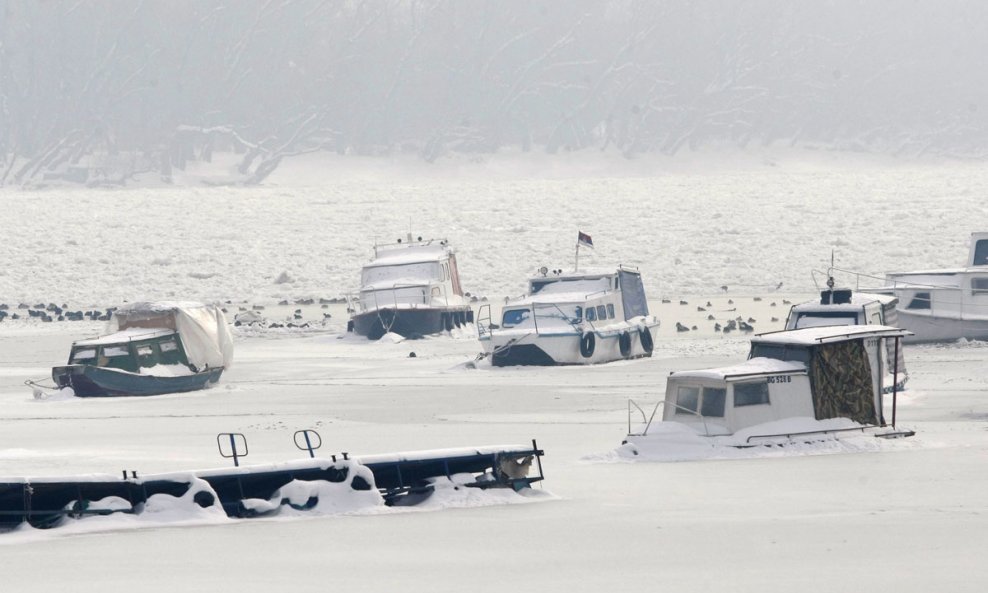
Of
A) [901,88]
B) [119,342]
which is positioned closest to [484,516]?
[119,342]

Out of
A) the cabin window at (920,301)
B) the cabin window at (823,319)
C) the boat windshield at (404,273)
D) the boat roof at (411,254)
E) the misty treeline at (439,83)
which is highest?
the misty treeline at (439,83)

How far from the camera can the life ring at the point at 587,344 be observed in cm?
3862

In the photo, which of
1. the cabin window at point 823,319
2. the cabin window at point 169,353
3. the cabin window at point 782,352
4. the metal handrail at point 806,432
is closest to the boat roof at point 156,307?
the cabin window at point 169,353

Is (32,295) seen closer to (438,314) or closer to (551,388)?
(438,314)

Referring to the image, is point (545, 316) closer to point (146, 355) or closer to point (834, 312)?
point (834, 312)

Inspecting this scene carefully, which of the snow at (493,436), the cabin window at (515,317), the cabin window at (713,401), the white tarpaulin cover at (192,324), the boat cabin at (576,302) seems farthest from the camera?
the cabin window at (515,317)

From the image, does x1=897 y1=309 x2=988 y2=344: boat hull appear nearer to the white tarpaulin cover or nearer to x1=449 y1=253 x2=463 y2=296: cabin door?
x1=449 y1=253 x2=463 y2=296: cabin door

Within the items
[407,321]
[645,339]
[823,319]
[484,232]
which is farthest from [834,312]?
[484,232]

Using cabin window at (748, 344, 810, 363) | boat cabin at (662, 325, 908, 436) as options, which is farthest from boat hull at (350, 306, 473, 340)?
boat cabin at (662, 325, 908, 436)

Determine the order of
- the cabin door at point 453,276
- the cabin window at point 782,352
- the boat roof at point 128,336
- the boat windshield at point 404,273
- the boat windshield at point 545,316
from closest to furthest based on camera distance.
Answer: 1. the cabin window at point 782,352
2. the boat roof at point 128,336
3. the boat windshield at point 545,316
4. the boat windshield at point 404,273
5. the cabin door at point 453,276

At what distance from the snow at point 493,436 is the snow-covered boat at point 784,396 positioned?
1.52 feet

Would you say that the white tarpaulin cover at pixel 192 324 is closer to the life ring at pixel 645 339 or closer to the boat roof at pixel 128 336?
the boat roof at pixel 128 336

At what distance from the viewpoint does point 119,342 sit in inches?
1378

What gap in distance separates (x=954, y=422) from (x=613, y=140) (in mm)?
99223
